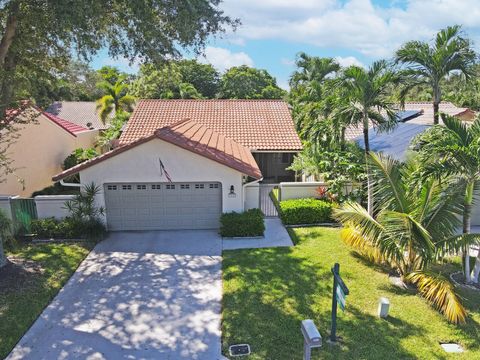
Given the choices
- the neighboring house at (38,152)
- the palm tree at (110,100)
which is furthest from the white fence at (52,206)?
the palm tree at (110,100)

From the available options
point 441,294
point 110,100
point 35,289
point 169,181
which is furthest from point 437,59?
point 110,100

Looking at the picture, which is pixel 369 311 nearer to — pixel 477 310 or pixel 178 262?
pixel 477 310

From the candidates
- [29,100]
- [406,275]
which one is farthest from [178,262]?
[29,100]

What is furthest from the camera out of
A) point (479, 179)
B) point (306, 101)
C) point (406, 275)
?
point (306, 101)

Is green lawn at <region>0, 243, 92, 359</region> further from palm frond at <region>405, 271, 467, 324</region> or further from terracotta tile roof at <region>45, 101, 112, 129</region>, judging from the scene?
terracotta tile roof at <region>45, 101, 112, 129</region>

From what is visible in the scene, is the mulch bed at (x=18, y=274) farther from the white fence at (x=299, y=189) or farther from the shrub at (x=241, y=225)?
the white fence at (x=299, y=189)

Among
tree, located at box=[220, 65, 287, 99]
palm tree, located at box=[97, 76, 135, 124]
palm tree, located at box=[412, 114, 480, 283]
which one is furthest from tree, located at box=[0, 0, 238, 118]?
tree, located at box=[220, 65, 287, 99]
